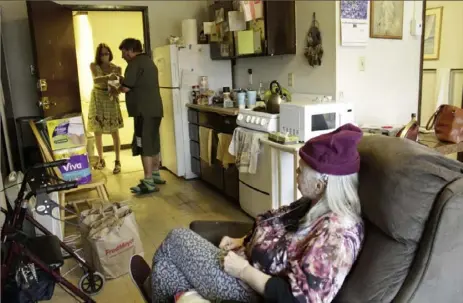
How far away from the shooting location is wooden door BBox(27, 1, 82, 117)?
12.4 feet

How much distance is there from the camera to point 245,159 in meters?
2.93

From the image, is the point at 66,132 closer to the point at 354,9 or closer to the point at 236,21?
the point at 236,21

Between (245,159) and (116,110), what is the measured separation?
2.68m

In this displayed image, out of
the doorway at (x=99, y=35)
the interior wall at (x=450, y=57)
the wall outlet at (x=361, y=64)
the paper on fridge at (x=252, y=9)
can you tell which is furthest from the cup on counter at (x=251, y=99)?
the doorway at (x=99, y=35)

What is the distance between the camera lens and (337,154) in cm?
126

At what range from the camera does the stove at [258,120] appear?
2.84 metres

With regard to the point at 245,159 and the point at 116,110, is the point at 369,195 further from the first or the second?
the point at 116,110

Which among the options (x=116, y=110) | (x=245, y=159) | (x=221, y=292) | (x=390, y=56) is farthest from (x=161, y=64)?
(x=221, y=292)

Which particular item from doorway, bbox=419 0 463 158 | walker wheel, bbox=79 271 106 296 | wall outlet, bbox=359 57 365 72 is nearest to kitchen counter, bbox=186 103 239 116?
wall outlet, bbox=359 57 365 72

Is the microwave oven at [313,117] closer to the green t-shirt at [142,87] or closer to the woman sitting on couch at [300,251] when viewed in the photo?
the woman sitting on couch at [300,251]

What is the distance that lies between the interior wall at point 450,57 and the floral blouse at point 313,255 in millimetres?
3809

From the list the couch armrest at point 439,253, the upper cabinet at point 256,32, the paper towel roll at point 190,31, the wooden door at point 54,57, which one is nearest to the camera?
the couch armrest at point 439,253

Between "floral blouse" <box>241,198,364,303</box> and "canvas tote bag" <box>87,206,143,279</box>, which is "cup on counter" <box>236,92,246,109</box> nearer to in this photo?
"canvas tote bag" <box>87,206,143,279</box>

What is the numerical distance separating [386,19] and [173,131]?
2.41m
